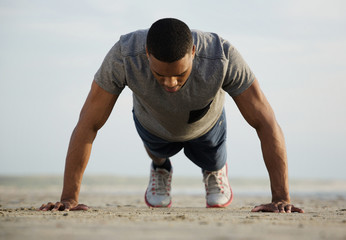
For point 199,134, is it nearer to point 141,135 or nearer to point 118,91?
→ point 141,135

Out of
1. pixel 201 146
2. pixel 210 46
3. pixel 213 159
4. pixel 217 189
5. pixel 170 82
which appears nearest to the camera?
pixel 170 82

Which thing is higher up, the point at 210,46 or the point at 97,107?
the point at 210,46

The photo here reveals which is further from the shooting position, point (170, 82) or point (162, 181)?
point (162, 181)

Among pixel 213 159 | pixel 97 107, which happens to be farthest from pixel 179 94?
pixel 213 159

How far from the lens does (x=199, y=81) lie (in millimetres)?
3410

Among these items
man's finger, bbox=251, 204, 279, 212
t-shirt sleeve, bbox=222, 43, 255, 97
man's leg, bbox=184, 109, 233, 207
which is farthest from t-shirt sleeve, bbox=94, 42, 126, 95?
man's finger, bbox=251, 204, 279, 212

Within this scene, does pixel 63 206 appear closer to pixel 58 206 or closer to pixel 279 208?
pixel 58 206

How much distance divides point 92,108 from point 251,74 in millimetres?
1275

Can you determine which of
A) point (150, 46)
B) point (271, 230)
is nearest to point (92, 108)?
point (150, 46)

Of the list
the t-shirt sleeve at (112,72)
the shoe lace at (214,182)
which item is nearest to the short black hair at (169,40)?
the t-shirt sleeve at (112,72)

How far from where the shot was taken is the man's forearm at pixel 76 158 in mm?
3607

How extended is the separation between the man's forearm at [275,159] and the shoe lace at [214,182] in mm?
1458

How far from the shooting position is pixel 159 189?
16.8ft

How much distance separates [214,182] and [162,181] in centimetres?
61
